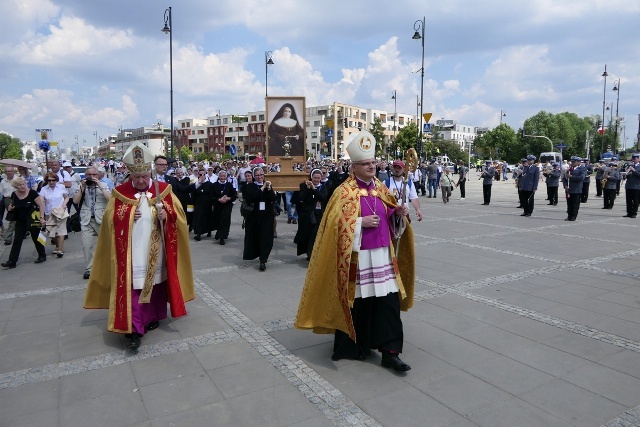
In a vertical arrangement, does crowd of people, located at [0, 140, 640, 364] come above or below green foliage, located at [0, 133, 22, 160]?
below

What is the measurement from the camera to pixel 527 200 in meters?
16.0

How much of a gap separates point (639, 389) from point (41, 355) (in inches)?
214

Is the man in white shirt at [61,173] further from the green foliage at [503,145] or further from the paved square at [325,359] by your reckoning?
the green foliage at [503,145]

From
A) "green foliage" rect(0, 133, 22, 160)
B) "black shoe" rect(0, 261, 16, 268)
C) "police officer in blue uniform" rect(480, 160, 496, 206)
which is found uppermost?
"green foliage" rect(0, 133, 22, 160)

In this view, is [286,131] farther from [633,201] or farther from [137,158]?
[633,201]

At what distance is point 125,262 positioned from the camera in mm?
4961

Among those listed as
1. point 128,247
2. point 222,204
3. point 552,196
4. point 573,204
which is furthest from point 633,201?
point 128,247

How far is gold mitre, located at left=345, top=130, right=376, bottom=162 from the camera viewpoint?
428cm

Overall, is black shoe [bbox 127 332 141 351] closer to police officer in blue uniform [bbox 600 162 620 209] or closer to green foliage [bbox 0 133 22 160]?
police officer in blue uniform [bbox 600 162 620 209]

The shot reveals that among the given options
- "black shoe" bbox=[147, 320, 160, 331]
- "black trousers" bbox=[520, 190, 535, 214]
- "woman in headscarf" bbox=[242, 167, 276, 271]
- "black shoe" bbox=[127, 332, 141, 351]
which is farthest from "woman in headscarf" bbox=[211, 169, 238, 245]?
"black trousers" bbox=[520, 190, 535, 214]

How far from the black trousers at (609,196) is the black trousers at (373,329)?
1681cm

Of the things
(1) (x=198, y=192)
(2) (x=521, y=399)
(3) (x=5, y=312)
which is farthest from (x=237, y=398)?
(1) (x=198, y=192)

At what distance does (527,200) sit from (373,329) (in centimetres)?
1332

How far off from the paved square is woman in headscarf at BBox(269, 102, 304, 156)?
5718 mm
